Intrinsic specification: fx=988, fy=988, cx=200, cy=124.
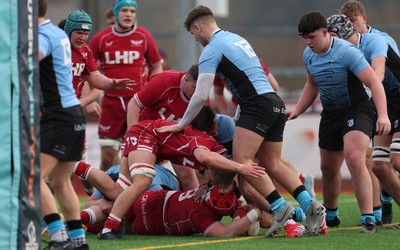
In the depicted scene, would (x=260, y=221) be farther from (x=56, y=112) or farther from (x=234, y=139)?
(x=56, y=112)

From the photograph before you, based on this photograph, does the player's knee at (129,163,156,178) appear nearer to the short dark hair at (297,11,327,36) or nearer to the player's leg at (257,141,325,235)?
the player's leg at (257,141,325,235)

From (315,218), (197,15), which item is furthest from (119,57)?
(315,218)

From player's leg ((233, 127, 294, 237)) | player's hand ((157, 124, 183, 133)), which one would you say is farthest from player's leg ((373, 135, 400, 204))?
player's hand ((157, 124, 183, 133))

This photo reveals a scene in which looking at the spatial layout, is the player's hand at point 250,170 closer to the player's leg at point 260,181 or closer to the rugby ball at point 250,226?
the player's leg at point 260,181

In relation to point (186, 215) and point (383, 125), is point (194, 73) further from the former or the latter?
point (383, 125)

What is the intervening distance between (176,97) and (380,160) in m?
2.07

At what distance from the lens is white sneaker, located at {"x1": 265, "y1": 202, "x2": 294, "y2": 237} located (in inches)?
324

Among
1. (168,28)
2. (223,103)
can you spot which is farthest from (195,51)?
(168,28)

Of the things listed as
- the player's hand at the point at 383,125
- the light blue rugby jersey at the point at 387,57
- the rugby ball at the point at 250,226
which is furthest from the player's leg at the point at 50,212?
the light blue rugby jersey at the point at 387,57

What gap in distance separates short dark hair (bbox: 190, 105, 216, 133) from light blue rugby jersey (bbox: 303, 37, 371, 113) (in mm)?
1039

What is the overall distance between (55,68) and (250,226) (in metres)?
2.45

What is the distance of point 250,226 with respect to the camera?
838cm

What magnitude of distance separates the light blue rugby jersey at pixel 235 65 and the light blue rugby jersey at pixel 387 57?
4.36ft

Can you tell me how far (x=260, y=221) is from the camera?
29.7ft
